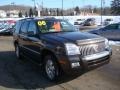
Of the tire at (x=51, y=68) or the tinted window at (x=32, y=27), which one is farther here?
the tinted window at (x=32, y=27)

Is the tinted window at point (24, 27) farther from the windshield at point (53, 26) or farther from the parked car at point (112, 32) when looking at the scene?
the parked car at point (112, 32)

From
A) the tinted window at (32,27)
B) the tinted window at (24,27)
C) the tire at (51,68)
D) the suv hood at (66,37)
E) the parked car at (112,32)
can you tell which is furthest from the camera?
the parked car at (112,32)

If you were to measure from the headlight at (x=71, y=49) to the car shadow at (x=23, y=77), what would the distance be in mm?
1050

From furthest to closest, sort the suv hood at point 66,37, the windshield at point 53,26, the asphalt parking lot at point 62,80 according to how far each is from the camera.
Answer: the windshield at point 53,26
the suv hood at point 66,37
the asphalt parking lot at point 62,80

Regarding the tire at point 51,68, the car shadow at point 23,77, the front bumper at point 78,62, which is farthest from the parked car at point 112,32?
the front bumper at point 78,62

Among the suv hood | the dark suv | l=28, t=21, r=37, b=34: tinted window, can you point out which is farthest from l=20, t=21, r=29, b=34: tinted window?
the suv hood

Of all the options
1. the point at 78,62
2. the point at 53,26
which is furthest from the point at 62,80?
the point at 53,26

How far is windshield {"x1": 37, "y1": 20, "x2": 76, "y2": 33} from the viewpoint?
29.1 ft

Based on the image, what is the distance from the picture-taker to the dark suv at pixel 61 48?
722 centimetres

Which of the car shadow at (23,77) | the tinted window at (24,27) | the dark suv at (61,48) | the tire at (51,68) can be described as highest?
A: the tinted window at (24,27)

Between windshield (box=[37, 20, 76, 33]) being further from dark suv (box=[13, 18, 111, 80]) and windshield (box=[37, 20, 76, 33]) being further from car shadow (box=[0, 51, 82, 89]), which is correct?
car shadow (box=[0, 51, 82, 89])

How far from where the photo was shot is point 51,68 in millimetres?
7922

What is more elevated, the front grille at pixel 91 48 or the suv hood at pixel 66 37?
the suv hood at pixel 66 37

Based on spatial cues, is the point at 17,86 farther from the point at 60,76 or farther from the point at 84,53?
the point at 84,53
